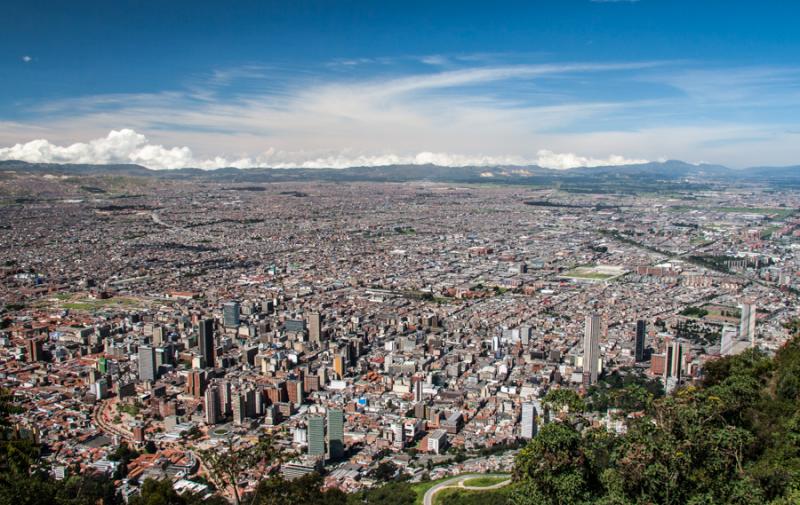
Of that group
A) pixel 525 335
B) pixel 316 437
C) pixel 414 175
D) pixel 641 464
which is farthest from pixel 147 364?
pixel 414 175

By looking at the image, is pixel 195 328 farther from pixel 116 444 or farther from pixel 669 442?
pixel 669 442

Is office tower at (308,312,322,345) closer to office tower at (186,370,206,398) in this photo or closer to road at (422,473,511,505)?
office tower at (186,370,206,398)

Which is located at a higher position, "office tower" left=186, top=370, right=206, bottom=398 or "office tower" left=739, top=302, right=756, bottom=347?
"office tower" left=739, top=302, right=756, bottom=347

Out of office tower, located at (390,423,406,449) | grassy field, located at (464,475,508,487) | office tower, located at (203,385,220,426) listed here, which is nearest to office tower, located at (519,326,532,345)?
office tower, located at (390,423,406,449)

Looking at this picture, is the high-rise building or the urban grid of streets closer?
the urban grid of streets

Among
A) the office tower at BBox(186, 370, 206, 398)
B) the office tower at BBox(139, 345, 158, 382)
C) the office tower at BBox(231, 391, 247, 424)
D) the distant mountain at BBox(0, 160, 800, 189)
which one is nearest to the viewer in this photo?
the office tower at BBox(231, 391, 247, 424)

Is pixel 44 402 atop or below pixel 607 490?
below

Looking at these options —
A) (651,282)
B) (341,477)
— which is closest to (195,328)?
(341,477)

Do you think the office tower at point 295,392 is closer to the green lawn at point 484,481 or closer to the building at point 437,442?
the building at point 437,442
